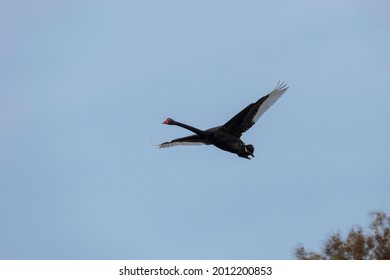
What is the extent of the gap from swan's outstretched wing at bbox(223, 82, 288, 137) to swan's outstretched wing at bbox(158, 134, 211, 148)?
1768 millimetres

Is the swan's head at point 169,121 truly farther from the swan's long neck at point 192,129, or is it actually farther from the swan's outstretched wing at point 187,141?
the swan's outstretched wing at point 187,141

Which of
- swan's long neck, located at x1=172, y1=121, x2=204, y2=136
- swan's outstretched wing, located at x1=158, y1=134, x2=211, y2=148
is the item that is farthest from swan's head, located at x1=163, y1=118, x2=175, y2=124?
swan's outstretched wing, located at x1=158, y1=134, x2=211, y2=148

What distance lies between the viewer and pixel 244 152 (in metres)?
37.9

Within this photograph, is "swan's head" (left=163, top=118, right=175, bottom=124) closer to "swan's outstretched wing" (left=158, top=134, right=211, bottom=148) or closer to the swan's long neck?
the swan's long neck

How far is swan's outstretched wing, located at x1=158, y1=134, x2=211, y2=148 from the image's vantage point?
133ft

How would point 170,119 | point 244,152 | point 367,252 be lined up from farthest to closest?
point 170,119 → point 244,152 → point 367,252

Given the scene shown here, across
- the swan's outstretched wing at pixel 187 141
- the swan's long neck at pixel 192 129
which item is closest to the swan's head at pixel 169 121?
the swan's long neck at pixel 192 129

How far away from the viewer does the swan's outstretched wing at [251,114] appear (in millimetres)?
38500

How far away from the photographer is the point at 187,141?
135 ft

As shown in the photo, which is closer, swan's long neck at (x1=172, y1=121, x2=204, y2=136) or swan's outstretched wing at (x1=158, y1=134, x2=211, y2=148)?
Answer: swan's long neck at (x1=172, y1=121, x2=204, y2=136)

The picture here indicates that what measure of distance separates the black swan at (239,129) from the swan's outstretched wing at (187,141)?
3.00 feet
